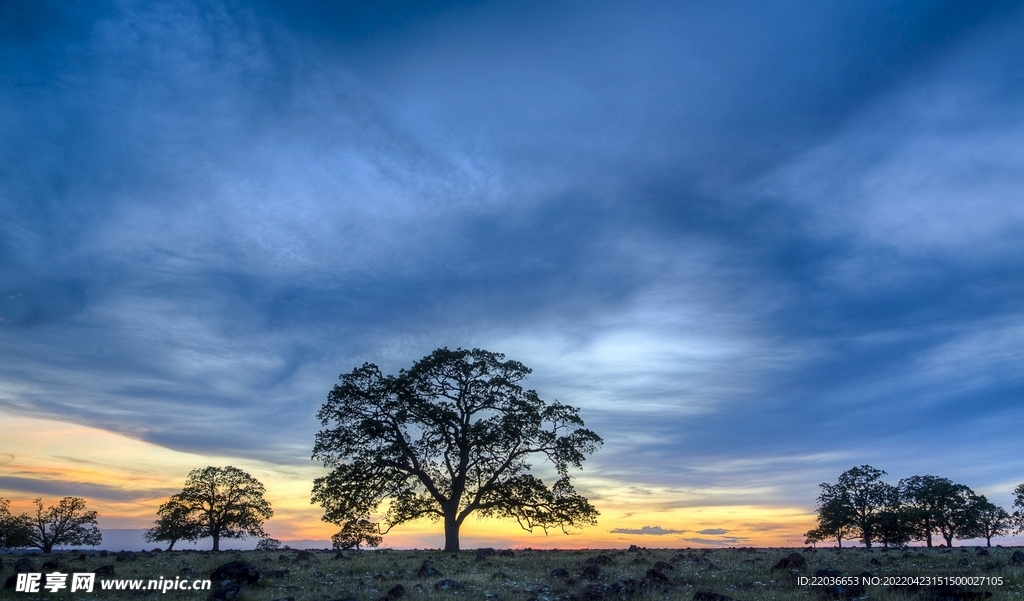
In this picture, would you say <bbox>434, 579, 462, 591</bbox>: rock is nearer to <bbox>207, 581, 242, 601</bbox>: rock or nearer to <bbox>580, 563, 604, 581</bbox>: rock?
<bbox>580, 563, 604, 581</bbox>: rock

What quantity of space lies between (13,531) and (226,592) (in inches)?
2572

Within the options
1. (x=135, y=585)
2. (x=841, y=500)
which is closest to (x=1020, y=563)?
(x=135, y=585)

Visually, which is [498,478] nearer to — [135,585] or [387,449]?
[387,449]

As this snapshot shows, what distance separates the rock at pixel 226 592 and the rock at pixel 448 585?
230 inches

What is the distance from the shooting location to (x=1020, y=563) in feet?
73.9

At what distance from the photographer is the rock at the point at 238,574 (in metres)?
19.8

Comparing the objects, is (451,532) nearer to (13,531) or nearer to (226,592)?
(226,592)

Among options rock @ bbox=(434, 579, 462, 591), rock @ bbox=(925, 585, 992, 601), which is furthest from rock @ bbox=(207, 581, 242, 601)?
rock @ bbox=(925, 585, 992, 601)

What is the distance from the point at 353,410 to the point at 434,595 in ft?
96.4

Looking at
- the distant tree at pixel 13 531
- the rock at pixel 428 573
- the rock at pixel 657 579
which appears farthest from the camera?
the distant tree at pixel 13 531

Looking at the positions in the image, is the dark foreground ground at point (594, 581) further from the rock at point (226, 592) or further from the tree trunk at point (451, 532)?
the tree trunk at point (451, 532)

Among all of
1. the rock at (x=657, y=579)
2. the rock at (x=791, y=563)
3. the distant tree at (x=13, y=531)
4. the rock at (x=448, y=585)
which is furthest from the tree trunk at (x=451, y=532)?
the distant tree at (x=13, y=531)

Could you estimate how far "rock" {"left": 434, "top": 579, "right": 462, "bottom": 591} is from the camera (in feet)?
62.1

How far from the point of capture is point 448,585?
1938 centimetres
